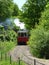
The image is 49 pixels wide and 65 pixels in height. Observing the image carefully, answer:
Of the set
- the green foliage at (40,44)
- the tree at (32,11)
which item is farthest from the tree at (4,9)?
the green foliage at (40,44)

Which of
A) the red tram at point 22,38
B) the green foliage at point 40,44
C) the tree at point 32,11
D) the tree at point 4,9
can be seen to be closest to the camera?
the green foliage at point 40,44

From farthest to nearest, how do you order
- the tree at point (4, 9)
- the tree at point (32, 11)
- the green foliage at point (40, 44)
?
the tree at point (32, 11) < the tree at point (4, 9) < the green foliage at point (40, 44)

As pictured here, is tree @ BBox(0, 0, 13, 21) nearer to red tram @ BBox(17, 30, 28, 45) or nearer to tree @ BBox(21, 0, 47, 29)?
red tram @ BBox(17, 30, 28, 45)

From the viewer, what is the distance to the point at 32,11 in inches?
2749

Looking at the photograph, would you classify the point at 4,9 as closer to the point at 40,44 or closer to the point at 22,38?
the point at 22,38

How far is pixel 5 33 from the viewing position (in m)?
56.3

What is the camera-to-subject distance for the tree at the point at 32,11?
69.0 metres

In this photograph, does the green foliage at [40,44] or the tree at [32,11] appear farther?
the tree at [32,11]

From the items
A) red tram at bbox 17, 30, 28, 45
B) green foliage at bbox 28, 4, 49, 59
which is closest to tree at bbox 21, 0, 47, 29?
red tram at bbox 17, 30, 28, 45

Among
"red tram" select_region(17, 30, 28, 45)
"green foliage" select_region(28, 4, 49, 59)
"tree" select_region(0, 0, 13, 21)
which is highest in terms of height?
"tree" select_region(0, 0, 13, 21)

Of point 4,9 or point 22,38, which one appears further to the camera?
point 22,38

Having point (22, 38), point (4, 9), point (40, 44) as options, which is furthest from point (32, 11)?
point (40, 44)

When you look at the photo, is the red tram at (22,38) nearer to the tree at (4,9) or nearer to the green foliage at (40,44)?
the tree at (4,9)

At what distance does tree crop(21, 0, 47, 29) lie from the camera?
6900 cm
